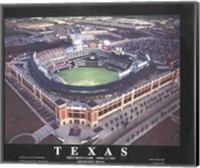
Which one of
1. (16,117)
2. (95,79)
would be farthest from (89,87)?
(16,117)

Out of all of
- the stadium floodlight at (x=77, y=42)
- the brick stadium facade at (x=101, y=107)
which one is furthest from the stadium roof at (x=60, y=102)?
the stadium floodlight at (x=77, y=42)

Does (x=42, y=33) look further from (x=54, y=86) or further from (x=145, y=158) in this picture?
(x=145, y=158)

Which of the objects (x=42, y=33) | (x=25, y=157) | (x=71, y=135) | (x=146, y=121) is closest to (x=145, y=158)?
(x=146, y=121)

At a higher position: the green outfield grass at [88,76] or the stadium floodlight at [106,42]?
the stadium floodlight at [106,42]

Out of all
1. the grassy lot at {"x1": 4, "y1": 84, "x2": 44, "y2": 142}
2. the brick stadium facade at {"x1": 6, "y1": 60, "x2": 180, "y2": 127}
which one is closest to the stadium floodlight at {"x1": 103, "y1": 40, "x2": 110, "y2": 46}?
the brick stadium facade at {"x1": 6, "y1": 60, "x2": 180, "y2": 127}

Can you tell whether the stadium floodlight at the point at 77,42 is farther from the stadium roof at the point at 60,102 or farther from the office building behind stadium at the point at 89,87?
the stadium roof at the point at 60,102

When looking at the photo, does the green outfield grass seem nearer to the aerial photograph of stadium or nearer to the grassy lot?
the aerial photograph of stadium

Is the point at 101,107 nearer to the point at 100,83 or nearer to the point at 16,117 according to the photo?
the point at 100,83

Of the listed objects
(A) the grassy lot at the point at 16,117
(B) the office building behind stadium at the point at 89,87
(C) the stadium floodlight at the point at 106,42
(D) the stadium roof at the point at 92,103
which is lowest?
(A) the grassy lot at the point at 16,117
